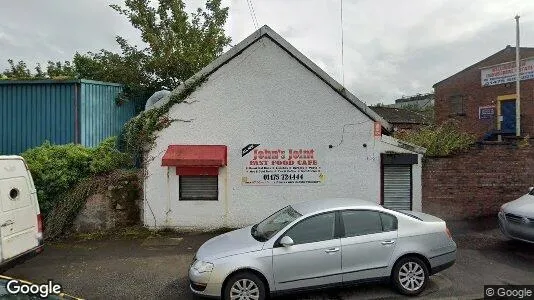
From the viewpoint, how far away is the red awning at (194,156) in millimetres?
8422

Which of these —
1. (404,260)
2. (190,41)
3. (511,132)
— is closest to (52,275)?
(404,260)

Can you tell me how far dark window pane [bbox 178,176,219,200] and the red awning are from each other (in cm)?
46

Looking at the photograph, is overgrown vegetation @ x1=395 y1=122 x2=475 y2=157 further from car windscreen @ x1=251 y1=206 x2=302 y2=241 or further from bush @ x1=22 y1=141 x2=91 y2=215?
Result: bush @ x1=22 y1=141 x2=91 y2=215

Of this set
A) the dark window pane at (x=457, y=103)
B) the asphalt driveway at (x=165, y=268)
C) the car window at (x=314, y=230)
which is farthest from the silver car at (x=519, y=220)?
the dark window pane at (x=457, y=103)

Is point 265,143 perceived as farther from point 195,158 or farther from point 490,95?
→ point 490,95

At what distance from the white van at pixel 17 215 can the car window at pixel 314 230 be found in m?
4.09

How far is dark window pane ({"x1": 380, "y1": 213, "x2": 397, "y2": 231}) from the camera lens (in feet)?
17.7

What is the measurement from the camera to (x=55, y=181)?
8.51 m

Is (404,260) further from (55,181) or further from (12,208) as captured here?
(55,181)

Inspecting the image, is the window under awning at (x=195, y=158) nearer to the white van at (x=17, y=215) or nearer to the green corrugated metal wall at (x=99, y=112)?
the white van at (x=17, y=215)

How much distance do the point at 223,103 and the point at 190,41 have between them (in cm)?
861

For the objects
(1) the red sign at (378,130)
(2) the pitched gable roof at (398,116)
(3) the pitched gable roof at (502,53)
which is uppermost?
(3) the pitched gable roof at (502,53)

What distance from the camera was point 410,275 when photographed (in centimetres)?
532

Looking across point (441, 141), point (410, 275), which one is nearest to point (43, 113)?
point (410, 275)
